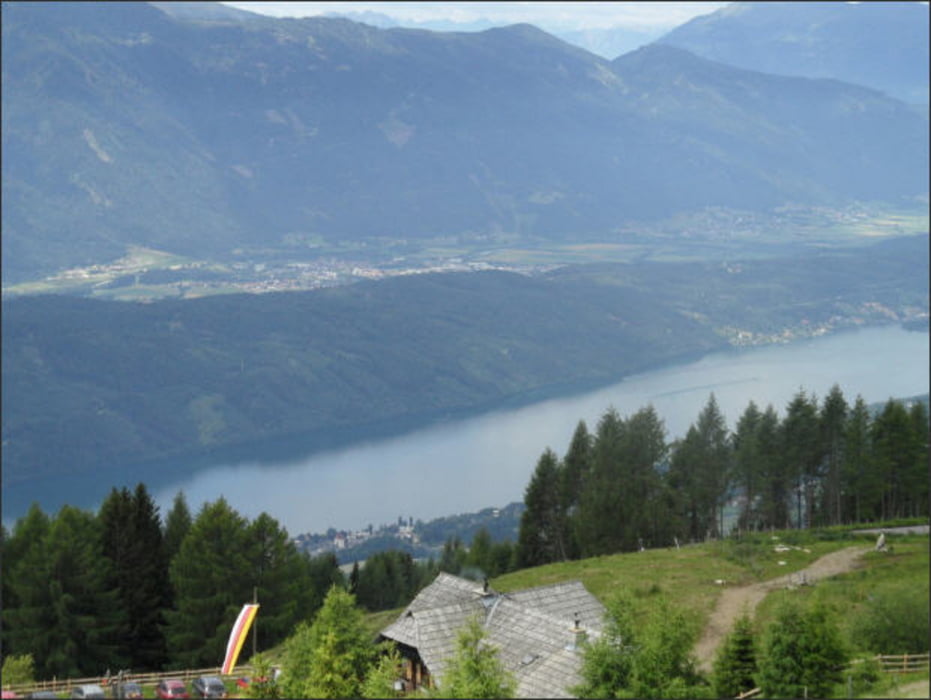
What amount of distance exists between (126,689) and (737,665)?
77.2ft

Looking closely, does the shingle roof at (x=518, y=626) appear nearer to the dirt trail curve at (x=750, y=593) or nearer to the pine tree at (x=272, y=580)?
the dirt trail curve at (x=750, y=593)

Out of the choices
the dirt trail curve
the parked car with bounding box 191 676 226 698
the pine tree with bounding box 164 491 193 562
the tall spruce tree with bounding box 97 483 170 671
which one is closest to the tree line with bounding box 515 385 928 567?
the dirt trail curve

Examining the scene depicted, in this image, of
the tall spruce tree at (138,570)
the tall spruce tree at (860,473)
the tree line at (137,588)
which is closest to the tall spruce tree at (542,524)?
the tall spruce tree at (860,473)

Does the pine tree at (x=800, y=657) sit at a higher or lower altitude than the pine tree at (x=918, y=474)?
lower

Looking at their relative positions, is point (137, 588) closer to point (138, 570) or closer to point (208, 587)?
point (138, 570)

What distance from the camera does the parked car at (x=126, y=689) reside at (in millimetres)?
39188

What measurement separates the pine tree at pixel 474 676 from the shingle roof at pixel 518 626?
446cm

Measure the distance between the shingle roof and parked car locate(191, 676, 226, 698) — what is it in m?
6.59

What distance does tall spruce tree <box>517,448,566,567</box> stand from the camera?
72.7 meters

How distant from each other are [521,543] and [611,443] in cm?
923

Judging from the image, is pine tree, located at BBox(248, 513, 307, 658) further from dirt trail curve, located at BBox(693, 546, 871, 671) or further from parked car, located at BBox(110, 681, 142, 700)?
dirt trail curve, located at BBox(693, 546, 871, 671)

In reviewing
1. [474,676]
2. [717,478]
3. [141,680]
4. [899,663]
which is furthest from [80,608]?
[717,478]

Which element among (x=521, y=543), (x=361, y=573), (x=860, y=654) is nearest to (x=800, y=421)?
(x=521, y=543)

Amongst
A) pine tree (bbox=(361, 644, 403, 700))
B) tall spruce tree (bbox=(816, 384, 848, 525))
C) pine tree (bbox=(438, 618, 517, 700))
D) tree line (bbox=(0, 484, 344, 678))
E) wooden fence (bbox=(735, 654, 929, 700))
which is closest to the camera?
pine tree (bbox=(438, 618, 517, 700))
